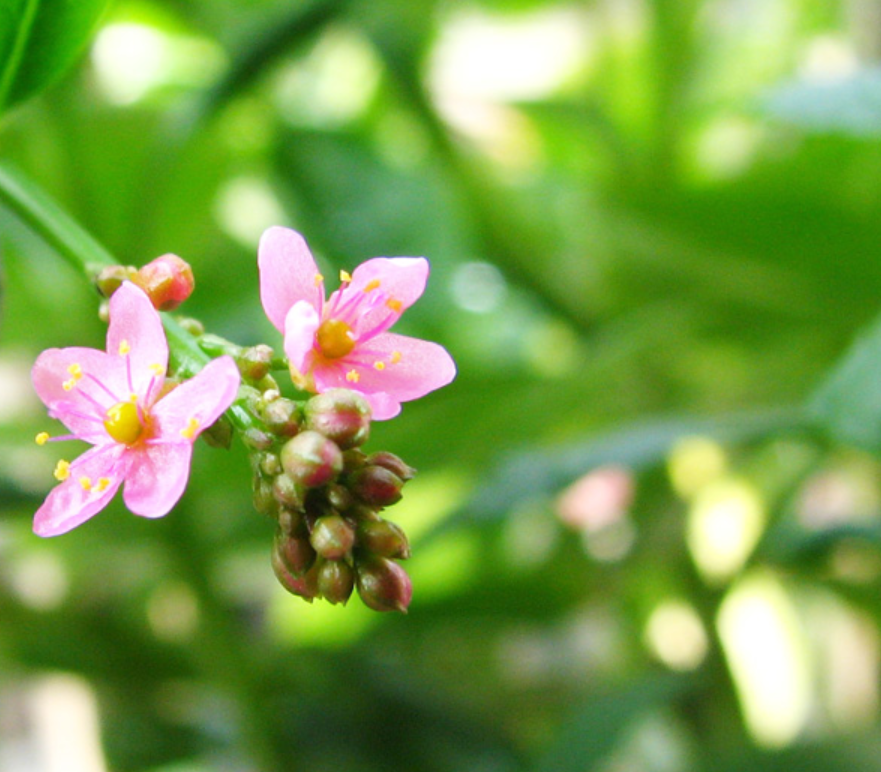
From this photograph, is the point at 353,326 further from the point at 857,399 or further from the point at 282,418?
the point at 857,399

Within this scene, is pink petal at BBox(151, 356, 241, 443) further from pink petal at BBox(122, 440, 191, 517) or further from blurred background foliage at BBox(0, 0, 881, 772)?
blurred background foliage at BBox(0, 0, 881, 772)

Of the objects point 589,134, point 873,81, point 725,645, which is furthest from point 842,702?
point 873,81

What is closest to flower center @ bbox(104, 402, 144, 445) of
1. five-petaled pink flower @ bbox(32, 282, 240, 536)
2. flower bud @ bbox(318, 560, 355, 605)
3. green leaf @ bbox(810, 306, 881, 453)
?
five-petaled pink flower @ bbox(32, 282, 240, 536)

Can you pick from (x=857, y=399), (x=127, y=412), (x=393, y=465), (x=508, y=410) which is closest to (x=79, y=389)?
(x=127, y=412)

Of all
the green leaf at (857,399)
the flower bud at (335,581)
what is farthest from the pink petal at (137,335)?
the green leaf at (857,399)

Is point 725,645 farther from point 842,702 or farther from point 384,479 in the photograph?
point 384,479

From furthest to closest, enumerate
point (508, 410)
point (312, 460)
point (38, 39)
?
point (508, 410) < point (38, 39) < point (312, 460)

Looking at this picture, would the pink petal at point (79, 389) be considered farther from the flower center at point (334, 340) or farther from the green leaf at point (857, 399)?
the green leaf at point (857, 399)
